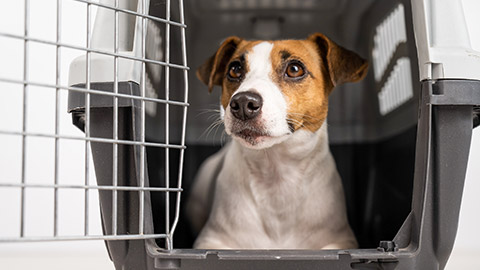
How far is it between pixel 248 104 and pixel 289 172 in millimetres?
397

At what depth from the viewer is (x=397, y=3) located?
200 cm

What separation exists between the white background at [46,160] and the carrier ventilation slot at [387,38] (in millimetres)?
966

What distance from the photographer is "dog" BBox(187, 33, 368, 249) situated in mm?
1699

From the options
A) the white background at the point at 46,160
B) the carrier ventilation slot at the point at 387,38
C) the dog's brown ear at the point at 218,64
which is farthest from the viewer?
the white background at the point at 46,160

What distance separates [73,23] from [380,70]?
5.34 feet

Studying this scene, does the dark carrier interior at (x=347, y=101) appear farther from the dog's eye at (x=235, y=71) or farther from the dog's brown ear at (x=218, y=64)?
the dog's eye at (x=235, y=71)

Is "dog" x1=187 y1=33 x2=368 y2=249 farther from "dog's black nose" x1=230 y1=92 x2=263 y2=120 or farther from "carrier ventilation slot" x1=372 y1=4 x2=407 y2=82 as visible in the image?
"carrier ventilation slot" x1=372 y1=4 x2=407 y2=82

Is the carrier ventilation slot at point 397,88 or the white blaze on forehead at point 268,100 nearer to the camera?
the white blaze on forehead at point 268,100

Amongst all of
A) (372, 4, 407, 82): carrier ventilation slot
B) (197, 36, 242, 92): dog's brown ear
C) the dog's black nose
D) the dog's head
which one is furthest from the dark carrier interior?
the dog's black nose

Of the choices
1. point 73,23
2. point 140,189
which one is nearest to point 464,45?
point 140,189

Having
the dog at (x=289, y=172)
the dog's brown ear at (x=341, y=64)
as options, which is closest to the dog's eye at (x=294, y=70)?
the dog at (x=289, y=172)

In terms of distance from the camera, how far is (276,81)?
5.40 feet

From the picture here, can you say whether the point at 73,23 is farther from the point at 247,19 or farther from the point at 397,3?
the point at 397,3

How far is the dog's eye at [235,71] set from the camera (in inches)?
68.6
